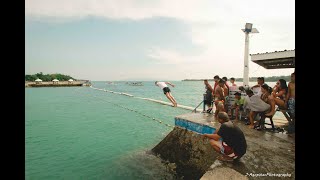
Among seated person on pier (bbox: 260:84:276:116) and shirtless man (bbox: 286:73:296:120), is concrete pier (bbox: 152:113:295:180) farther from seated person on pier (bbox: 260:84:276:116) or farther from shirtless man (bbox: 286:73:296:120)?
shirtless man (bbox: 286:73:296:120)

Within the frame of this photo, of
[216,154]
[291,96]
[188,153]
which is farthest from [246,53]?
[216,154]

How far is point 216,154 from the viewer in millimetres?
7059

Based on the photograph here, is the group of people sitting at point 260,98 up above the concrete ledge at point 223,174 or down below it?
above

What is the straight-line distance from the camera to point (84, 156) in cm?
1173

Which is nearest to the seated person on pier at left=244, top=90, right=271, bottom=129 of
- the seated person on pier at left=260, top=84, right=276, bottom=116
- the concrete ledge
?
the seated person on pier at left=260, top=84, right=276, bottom=116

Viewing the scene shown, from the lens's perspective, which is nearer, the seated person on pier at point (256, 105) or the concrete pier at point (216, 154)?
the concrete pier at point (216, 154)

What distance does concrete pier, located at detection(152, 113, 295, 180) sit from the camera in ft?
16.2

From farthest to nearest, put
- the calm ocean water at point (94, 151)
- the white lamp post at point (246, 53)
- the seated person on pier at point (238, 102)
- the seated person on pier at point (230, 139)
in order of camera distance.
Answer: the white lamp post at point (246, 53)
the calm ocean water at point (94, 151)
the seated person on pier at point (238, 102)
the seated person on pier at point (230, 139)

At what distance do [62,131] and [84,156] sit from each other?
25.0ft

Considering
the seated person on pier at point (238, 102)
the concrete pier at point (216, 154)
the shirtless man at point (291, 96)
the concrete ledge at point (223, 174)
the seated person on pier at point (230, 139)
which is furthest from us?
the seated person on pier at point (238, 102)

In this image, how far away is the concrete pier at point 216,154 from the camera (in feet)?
16.2

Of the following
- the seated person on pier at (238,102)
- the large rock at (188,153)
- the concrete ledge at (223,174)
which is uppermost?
the seated person on pier at (238,102)

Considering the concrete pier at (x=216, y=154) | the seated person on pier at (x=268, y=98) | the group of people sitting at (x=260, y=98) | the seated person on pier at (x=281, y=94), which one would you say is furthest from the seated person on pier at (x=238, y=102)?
the seated person on pier at (x=281, y=94)

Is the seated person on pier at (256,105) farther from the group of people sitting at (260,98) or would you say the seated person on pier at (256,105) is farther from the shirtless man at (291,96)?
the shirtless man at (291,96)
